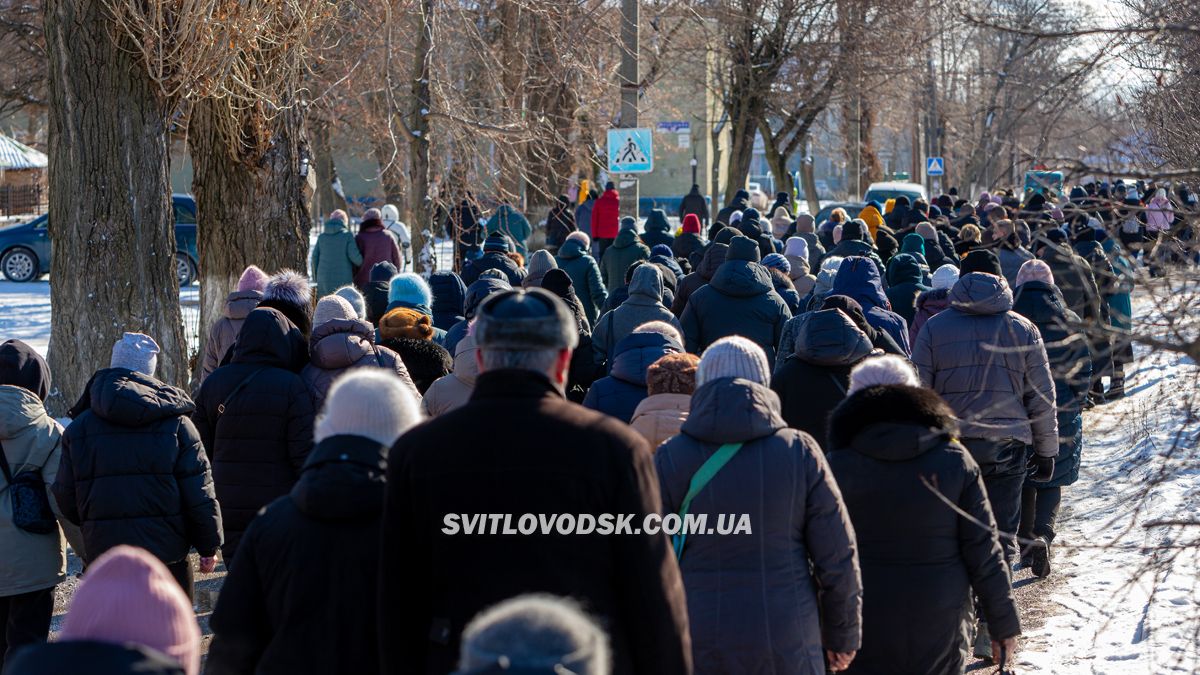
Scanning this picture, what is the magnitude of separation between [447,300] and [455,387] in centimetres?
377

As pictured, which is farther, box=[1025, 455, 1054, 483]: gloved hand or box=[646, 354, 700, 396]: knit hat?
box=[1025, 455, 1054, 483]: gloved hand

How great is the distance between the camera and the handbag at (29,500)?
585 centimetres

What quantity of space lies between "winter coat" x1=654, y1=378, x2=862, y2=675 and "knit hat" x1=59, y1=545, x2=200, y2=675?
1.95m

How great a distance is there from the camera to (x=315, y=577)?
3537 millimetres

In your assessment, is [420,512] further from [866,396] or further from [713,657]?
[866,396]

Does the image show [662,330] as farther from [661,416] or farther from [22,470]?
[22,470]

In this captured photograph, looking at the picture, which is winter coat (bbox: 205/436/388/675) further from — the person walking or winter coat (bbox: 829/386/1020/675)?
winter coat (bbox: 829/386/1020/675)

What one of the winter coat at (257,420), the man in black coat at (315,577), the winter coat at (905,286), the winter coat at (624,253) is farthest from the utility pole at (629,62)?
the man in black coat at (315,577)

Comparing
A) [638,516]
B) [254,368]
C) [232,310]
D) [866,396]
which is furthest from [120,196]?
[638,516]

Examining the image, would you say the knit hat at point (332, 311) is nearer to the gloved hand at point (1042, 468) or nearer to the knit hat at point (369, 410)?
the knit hat at point (369, 410)

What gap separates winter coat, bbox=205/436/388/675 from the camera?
3.54m

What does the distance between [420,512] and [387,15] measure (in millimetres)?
10887

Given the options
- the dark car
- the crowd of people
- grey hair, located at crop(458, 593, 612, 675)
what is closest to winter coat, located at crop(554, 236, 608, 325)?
the crowd of people

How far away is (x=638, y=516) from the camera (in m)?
3.23
